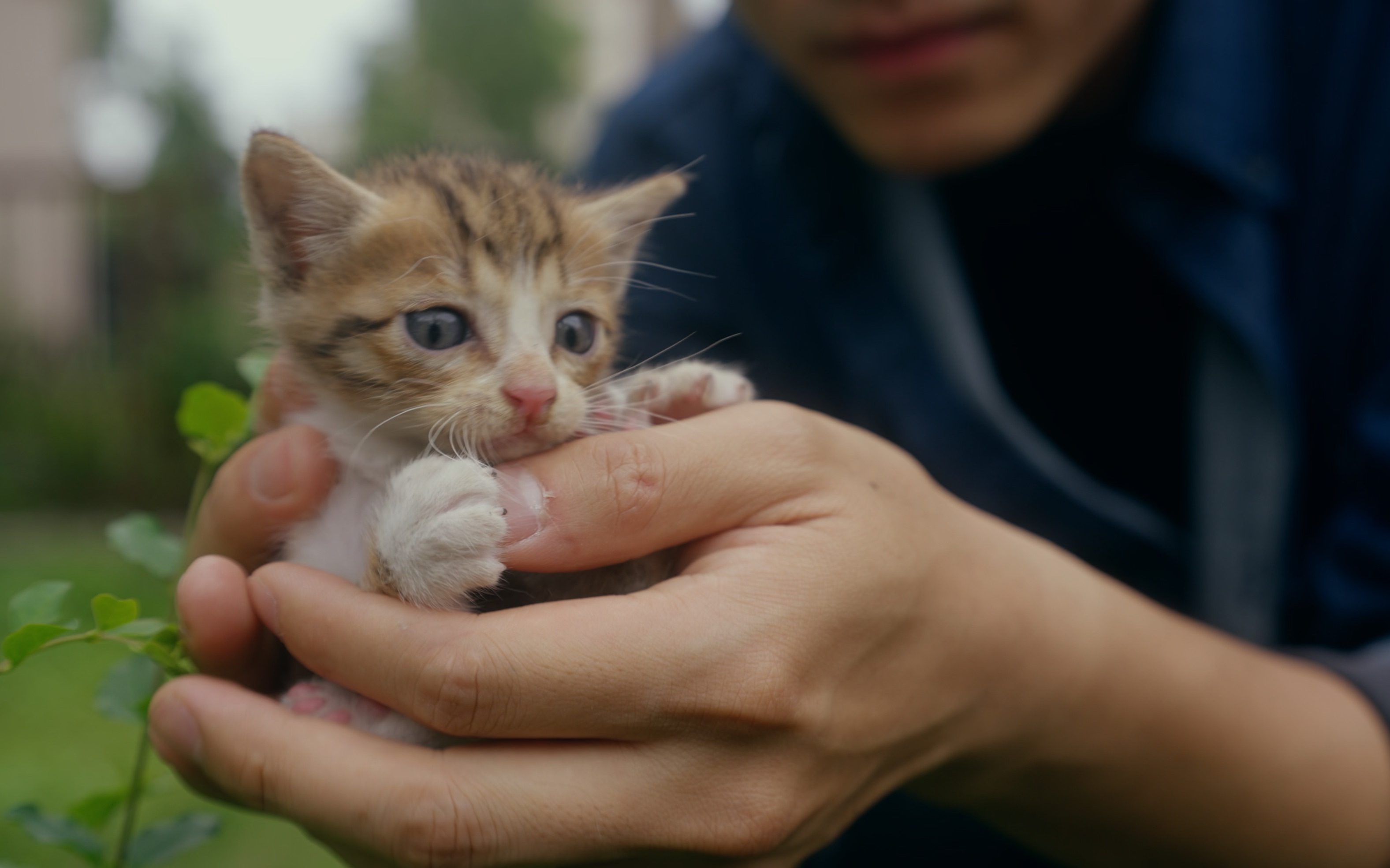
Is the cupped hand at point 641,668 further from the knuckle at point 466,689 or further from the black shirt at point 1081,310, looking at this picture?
the black shirt at point 1081,310

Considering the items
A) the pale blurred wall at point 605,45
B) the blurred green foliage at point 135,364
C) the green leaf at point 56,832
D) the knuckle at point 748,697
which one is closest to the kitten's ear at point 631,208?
the knuckle at point 748,697

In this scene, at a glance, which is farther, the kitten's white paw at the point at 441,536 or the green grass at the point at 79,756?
the green grass at the point at 79,756

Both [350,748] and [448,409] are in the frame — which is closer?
[350,748]

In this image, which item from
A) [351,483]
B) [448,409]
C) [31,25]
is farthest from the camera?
[31,25]

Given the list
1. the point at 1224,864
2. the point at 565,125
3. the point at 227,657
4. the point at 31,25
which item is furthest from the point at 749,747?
the point at 565,125

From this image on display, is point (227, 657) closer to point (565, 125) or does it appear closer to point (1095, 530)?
point (1095, 530)

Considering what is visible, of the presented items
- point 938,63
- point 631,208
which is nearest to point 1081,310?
Answer: point 938,63
